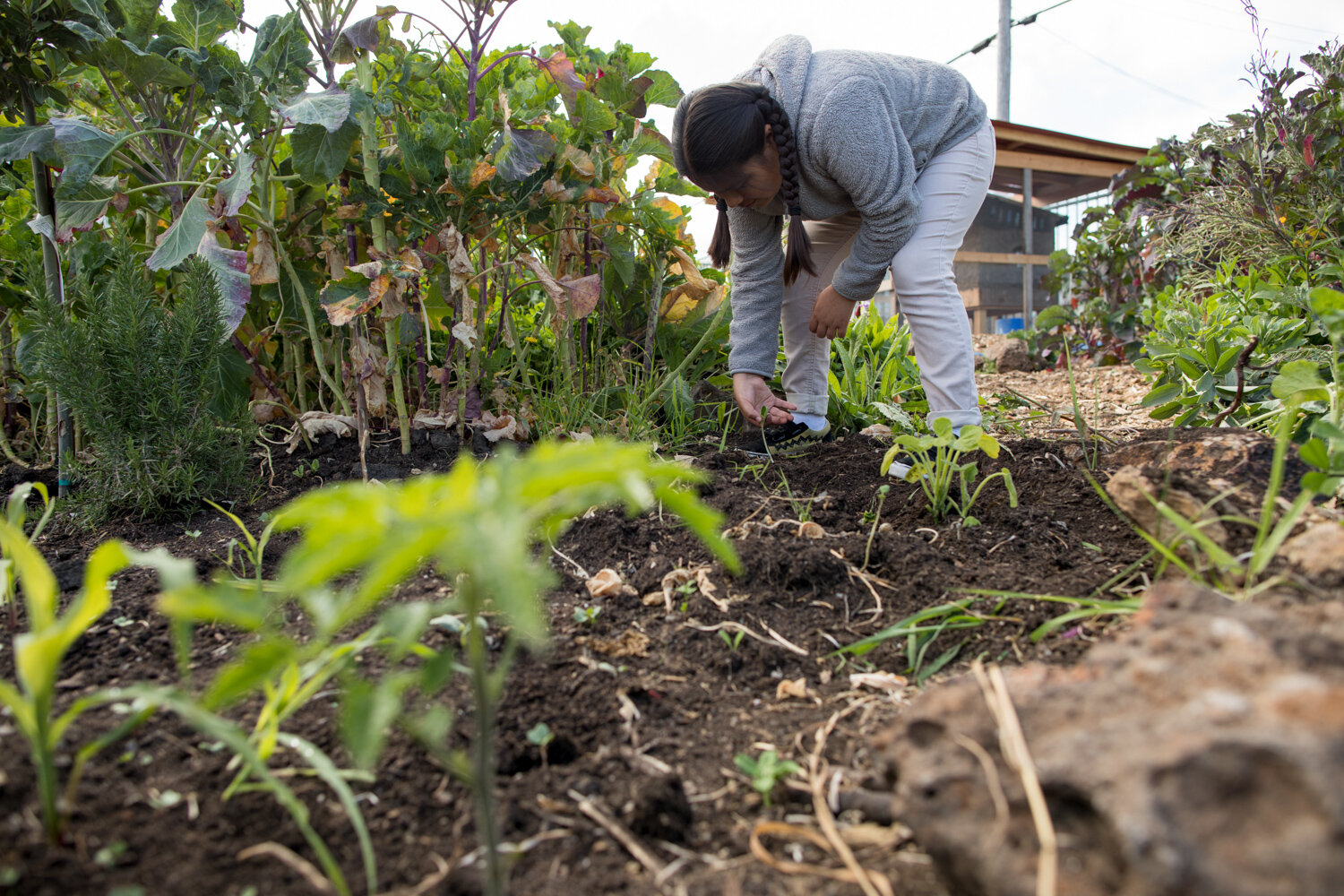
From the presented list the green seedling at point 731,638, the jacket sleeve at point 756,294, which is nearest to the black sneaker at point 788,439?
the jacket sleeve at point 756,294

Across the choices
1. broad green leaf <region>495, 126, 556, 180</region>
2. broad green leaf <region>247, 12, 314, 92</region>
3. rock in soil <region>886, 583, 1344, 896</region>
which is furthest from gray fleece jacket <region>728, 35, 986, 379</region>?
rock in soil <region>886, 583, 1344, 896</region>

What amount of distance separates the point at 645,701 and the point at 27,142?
2.10 meters

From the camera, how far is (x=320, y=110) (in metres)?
1.89

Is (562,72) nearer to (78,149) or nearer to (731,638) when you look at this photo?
(78,149)

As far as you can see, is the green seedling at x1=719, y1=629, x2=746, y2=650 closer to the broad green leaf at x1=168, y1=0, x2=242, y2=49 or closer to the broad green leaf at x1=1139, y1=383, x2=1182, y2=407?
the broad green leaf at x1=1139, y1=383, x2=1182, y2=407

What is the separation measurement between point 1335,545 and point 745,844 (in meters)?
0.82

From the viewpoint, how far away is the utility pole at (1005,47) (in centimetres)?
861

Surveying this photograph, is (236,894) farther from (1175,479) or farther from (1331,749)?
(1175,479)

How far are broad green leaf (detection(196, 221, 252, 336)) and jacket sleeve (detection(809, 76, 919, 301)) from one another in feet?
5.24

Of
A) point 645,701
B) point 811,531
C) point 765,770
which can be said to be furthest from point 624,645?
point 811,531

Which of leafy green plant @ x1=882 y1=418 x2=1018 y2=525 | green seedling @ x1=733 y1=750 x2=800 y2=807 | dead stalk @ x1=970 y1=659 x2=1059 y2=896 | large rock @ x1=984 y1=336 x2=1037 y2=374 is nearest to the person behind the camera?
dead stalk @ x1=970 y1=659 x2=1059 y2=896

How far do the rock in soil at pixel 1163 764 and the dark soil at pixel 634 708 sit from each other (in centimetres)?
13

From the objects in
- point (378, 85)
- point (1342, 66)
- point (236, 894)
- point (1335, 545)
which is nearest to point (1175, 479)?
point (1335, 545)

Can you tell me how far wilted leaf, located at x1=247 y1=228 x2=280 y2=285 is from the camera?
2264mm
